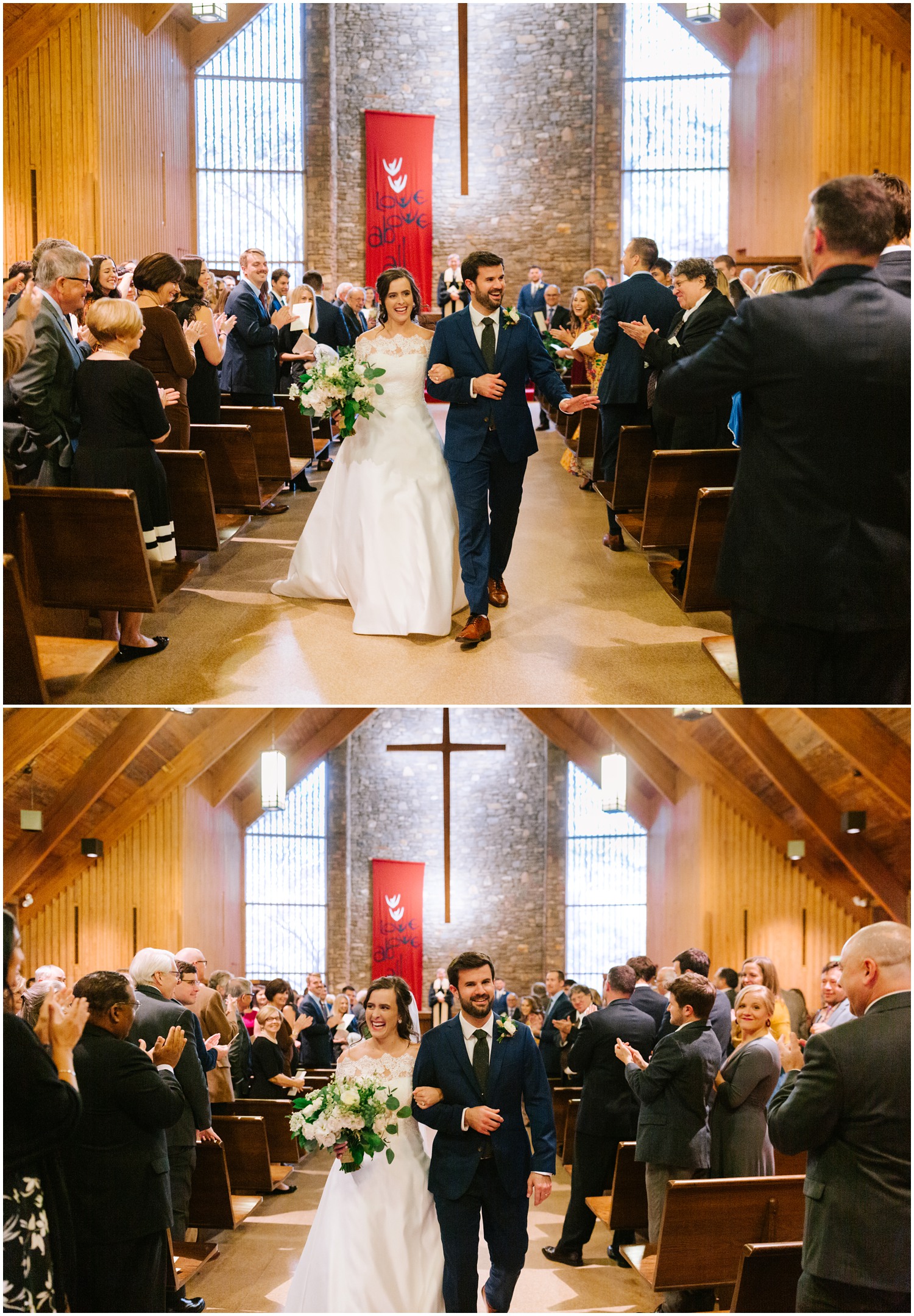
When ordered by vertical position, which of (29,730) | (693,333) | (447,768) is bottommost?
(447,768)

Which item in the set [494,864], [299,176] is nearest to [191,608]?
[494,864]

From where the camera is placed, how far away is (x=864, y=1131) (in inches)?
115

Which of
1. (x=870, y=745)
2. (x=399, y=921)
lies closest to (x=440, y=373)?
(x=870, y=745)

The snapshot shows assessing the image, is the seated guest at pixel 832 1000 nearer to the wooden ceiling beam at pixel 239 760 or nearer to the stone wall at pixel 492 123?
the wooden ceiling beam at pixel 239 760

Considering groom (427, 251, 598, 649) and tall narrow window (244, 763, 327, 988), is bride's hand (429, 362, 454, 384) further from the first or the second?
tall narrow window (244, 763, 327, 988)

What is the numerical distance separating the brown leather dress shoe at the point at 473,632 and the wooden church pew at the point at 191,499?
1.15m

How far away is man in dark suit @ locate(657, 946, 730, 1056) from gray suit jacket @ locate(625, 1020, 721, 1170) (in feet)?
1.49

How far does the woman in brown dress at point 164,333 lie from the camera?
534 centimetres

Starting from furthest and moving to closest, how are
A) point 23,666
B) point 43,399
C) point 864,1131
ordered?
1. point 43,399
2. point 23,666
3. point 864,1131

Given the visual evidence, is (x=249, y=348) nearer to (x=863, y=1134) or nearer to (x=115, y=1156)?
(x=115, y=1156)

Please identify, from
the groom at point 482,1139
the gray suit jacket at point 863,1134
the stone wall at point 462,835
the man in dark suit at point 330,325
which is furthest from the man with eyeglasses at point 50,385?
the stone wall at point 462,835

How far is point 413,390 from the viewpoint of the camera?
17.5 ft

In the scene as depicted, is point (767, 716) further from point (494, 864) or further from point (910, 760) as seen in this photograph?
point (494, 864)

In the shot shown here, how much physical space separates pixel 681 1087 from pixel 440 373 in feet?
9.53
